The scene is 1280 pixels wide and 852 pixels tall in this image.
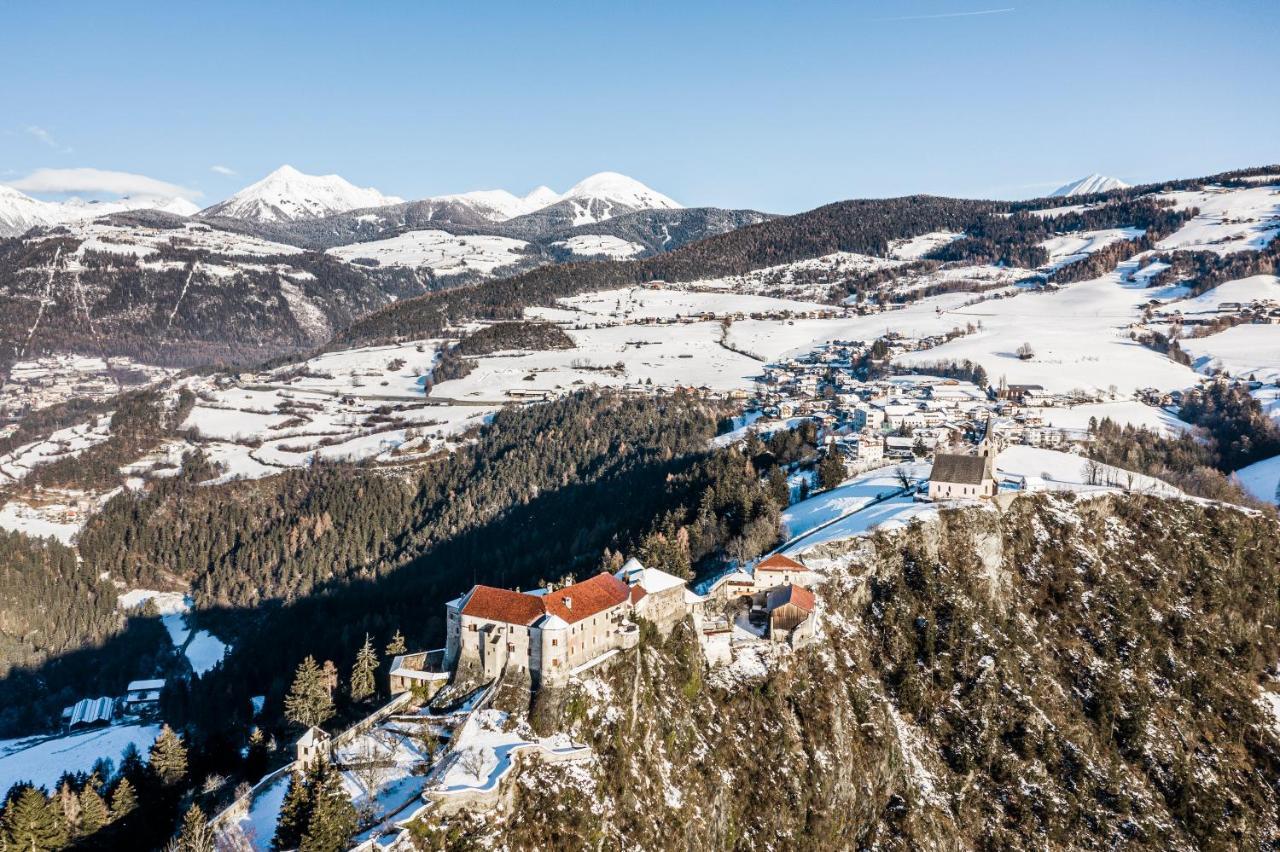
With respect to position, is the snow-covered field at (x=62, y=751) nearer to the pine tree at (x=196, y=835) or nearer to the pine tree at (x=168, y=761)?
the pine tree at (x=168, y=761)

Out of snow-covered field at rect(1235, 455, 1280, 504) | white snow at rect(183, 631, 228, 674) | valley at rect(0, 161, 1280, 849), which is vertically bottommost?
snow-covered field at rect(1235, 455, 1280, 504)

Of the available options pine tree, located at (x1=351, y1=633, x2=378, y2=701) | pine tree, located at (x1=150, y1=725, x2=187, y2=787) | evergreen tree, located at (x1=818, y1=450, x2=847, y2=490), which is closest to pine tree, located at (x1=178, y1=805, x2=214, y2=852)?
pine tree, located at (x1=150, y1=725, x2=187, y2=787)

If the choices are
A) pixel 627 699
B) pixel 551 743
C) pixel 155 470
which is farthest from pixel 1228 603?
pixel 155 470

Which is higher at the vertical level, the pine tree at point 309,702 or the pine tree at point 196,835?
the pine tree at point 196,835

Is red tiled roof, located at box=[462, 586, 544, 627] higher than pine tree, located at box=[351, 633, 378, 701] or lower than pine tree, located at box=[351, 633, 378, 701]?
higher

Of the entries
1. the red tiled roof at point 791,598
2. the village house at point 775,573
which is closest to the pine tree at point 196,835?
the red tiled roof at point 791,598

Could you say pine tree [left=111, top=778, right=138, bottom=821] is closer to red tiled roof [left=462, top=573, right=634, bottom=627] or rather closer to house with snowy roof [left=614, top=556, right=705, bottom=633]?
red tiled roof [left=462, top=573, right=634, bottom=627]
